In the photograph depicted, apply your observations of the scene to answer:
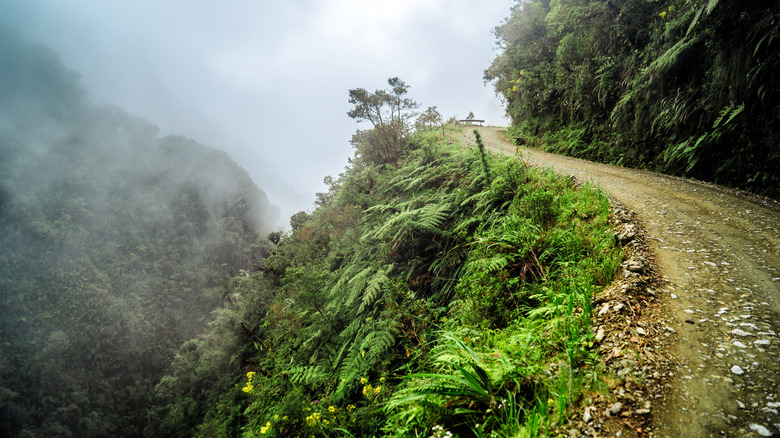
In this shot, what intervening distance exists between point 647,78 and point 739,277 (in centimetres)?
720

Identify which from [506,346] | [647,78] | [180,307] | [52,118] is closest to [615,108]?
[647,78]

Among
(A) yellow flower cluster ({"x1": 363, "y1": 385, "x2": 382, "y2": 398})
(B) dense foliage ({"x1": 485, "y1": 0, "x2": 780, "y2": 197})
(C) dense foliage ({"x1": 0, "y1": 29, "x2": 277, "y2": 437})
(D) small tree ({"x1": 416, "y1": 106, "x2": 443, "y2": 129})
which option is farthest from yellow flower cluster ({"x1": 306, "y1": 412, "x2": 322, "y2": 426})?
(C) dense foliage ({"x1": 0, "y1": 29, "x2": 277, "y2": 437})

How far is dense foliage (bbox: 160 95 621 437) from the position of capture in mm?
1902

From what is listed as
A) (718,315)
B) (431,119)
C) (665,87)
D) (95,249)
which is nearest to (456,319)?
(718,315)

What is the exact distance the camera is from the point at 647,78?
23.5ft

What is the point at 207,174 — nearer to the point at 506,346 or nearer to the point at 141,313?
the point at 141,313

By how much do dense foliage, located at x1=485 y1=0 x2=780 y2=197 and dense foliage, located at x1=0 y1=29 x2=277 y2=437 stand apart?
1308 inches

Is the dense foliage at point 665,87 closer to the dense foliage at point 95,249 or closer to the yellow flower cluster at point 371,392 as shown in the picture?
the yellow flower cluster at point 371,392

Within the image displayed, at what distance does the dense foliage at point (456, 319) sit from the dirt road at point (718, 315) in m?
0.45

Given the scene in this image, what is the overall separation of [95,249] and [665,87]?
207ft

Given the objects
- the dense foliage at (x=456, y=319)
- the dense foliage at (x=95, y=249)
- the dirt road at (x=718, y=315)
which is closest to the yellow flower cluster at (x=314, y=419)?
the dense foliage at (x=456, y=319)

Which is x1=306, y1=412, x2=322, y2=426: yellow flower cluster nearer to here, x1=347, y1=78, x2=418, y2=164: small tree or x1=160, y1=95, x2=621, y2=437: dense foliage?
x1=160, y1=95, x2=621, y2=437: dense foliage

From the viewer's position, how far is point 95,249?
137 feet

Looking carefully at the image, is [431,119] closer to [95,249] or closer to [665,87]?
[665,87]
